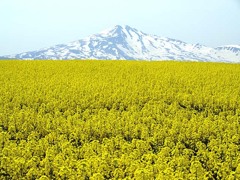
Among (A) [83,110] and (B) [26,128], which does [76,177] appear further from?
(A) [83,110]

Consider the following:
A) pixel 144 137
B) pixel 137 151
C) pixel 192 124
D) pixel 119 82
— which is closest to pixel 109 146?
pixel 137 151

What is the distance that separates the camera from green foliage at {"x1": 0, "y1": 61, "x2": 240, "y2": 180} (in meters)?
10.7

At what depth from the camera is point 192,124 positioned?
16141 mm

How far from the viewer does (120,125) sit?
1622 centimetres

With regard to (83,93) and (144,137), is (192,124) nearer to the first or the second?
(144,137)

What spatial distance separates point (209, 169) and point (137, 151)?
2.21 metres

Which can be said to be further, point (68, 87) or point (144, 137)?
point (68, 87)

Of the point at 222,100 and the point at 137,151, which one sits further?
the point at 222,100

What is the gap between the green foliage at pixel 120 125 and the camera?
10.7 metres

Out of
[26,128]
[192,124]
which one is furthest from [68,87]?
[192,124]

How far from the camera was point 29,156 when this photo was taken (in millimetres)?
11977

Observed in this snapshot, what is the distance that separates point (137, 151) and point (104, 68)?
24.4 metres

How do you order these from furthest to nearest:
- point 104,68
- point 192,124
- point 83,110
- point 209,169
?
point 104,68 < point 83,110 < point 192,124 < point 209,169

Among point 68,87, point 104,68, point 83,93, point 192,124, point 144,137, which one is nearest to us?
point 144,137
